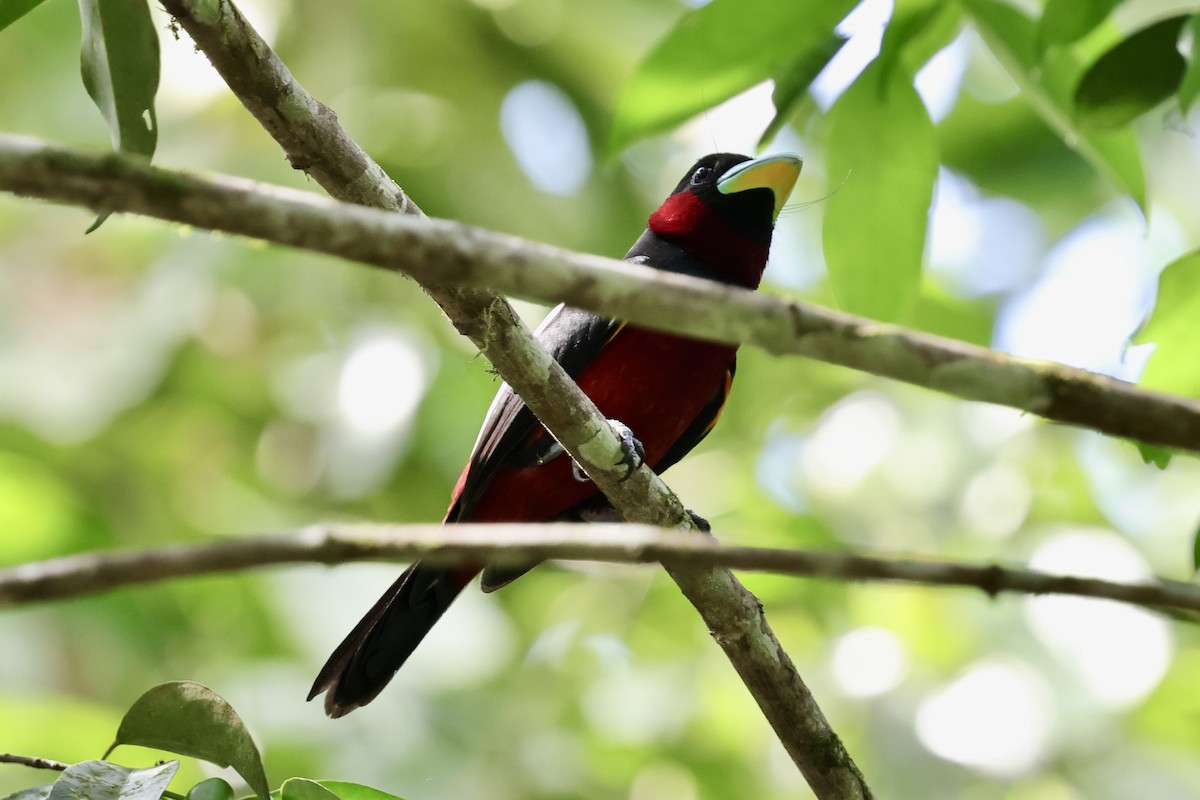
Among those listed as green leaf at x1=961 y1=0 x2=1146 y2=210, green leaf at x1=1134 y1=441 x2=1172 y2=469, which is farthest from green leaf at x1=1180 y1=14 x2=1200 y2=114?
green leaf at x1=1134 y1=441 x2=1172 y2=469

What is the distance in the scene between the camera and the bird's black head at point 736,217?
158 inches

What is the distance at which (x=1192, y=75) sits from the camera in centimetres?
191

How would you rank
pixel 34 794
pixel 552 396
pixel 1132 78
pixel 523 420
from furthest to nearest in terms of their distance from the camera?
pixel 523 420 < pixel 552 396 < pixel 1132 78 < pixel 34 794

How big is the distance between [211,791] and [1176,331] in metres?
1.62

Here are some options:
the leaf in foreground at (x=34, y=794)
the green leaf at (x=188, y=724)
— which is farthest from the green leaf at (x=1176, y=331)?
the leaf in foreground at (x=34, y=794)

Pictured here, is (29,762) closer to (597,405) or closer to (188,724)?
(188,724)

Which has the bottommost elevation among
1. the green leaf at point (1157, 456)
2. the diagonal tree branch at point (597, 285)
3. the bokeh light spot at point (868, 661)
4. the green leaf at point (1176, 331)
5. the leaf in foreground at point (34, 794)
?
the leaf in foreground at point (34, 794)

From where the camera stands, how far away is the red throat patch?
4062mm

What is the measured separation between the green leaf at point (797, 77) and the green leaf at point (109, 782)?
162 cm

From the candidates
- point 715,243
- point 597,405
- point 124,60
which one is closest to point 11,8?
point 124,60

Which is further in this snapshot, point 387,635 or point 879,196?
point 387,635

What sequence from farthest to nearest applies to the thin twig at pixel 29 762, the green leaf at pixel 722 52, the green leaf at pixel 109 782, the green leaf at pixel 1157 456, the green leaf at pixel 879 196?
the green leaf at pixel 879 196, the green leaf at pixel 722 52, the green leaf at pixel 1157 456, the thin twig at pixel 29 762, the green leaf at pixel 109 782

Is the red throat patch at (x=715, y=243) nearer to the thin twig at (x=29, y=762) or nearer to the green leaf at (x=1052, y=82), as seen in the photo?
the green leaf at (x=1052, y=82)

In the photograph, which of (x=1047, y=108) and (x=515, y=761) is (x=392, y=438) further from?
(x=1047, y=108)
